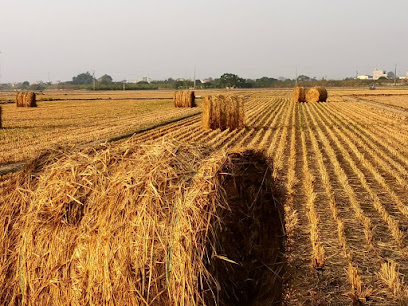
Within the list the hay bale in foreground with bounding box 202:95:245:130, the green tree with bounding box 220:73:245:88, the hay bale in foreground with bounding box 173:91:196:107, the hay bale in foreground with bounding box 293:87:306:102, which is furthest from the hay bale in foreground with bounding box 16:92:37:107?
the green tree with bounding box 220:73:245:88

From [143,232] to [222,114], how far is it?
17.6 metres

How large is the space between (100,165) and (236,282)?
1704 mm

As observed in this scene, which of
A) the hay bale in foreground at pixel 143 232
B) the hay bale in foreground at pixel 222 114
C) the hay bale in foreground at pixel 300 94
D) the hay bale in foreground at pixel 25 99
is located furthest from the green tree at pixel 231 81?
the hay bale in foreground at pixel 143 232

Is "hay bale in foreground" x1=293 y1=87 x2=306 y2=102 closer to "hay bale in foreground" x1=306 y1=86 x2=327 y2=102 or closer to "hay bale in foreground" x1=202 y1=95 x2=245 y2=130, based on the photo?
"hay bale in foreground" x1=306 y1=86 x2=327 y2=102

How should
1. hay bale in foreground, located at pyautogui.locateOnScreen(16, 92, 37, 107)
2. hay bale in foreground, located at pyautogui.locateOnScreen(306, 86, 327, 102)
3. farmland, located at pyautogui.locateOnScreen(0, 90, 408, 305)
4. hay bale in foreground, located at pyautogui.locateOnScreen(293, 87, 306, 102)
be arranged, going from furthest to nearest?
hay bale in foreground, located at pyautogui.locateOnScreen(293, 87, 306, 102) < hay bale in foreground, located at pyautogui.locateOnScreen(306, 86, 327, 102) < hay bale in foreground, located at pyautogui.locateOnScreen(16, 92, 37, 107) < farmland, located at pyautogui.locateOnScreen(0, 90, 408, 305)

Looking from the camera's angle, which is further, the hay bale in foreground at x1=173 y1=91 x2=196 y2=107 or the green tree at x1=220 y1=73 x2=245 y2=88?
the green tree at x1=220 y1=73 x2=245 y2=88

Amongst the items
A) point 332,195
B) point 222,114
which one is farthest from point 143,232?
point 222,114

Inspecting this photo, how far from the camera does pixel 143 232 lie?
3.71 meters

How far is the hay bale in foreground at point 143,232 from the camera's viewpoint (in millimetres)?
3664

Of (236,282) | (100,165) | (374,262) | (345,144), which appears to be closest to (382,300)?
(374,262)

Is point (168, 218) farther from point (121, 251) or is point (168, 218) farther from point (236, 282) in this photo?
point (236, 282)

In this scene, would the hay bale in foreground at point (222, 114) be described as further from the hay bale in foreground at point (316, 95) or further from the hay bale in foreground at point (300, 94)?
the hay bale in foreground at point (316, 95)

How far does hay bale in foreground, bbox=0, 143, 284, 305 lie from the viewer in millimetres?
3664

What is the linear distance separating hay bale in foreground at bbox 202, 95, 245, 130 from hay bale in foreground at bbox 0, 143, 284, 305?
1621cm
